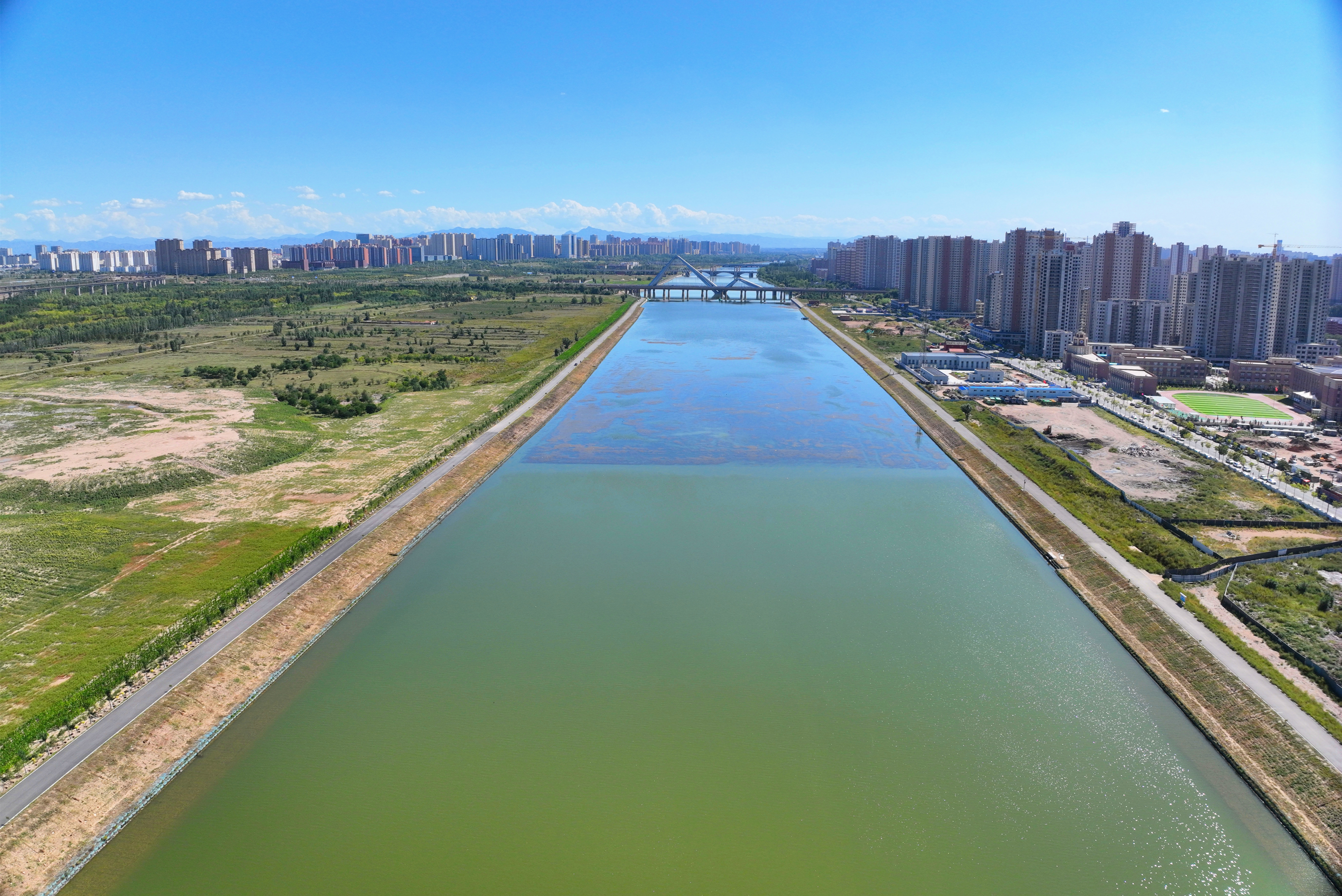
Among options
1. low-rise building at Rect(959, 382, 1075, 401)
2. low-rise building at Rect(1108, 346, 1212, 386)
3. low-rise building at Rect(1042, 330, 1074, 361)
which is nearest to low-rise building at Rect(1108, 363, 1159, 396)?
low-rise building at Rect(1108, 346, 1212, 386)

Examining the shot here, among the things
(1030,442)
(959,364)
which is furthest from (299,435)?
(959,364)

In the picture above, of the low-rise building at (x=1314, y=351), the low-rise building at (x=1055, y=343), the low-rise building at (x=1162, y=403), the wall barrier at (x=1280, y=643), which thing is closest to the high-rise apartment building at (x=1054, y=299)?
the low-rise building at (x=1055, y=343)

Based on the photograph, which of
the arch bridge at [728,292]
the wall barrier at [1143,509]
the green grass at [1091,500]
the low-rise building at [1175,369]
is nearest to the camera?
the green grass at [1091,500]

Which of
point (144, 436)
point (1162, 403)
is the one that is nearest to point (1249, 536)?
point (1162, 403)

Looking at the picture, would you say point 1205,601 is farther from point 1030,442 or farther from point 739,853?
point 1030,442

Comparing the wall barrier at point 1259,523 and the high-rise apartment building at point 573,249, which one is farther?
the high-rise apartment building at point 573,249

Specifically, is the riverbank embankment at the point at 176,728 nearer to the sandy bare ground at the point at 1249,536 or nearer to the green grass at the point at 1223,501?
the sandy bare ground at the point at 1249,536

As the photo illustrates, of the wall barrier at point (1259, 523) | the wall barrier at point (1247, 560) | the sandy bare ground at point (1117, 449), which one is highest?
the sandy bare ground at point (1117, 449)
